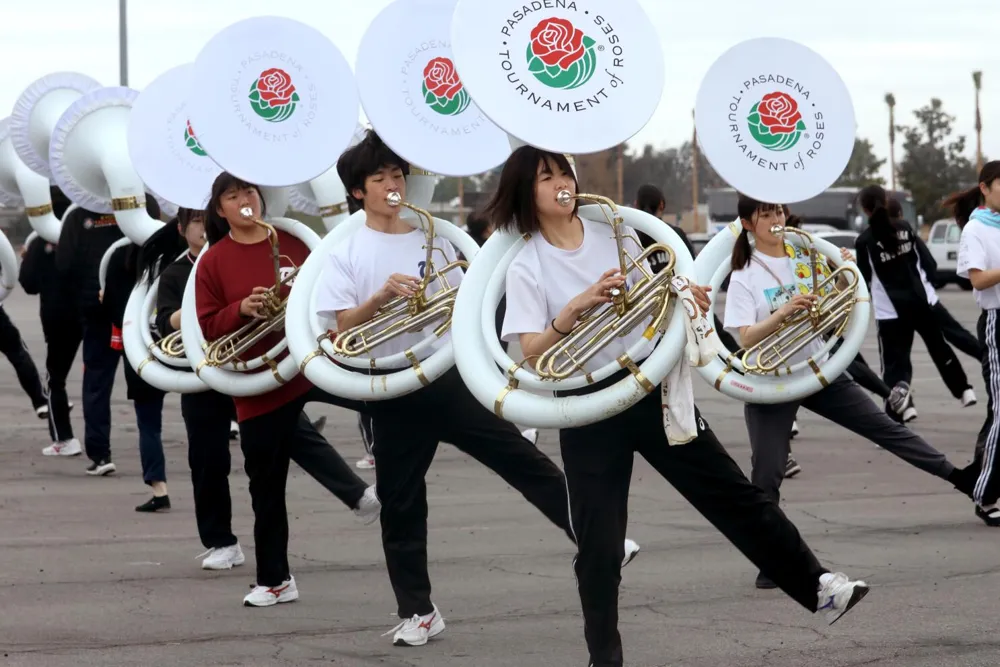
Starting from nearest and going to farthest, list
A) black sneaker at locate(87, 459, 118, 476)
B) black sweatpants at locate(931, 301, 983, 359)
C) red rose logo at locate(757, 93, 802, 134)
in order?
red rose logo at locate(757, 93, 802, 134)
black sneaker at locate(87, 459, 118, 476)
black sweatpants at locate(931, 301, 983, 359)

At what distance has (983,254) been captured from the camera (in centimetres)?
677

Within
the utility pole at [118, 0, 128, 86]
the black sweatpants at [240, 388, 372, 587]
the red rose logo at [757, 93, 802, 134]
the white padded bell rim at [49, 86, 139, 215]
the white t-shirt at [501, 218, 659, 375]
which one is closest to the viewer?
the white t-shirt at [501, 218, 659, 375]

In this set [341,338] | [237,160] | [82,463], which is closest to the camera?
[341,338]

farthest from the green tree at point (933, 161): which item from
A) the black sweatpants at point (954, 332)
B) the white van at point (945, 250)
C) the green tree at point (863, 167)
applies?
the black sweatpants at point (954, 332)

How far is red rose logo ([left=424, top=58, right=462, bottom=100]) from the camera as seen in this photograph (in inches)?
204

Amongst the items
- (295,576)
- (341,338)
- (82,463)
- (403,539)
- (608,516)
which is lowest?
(82,463)

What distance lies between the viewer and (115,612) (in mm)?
5566

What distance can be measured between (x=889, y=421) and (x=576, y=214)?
2613 mm

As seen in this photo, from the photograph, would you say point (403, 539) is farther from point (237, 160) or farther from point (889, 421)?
point (889, 421)

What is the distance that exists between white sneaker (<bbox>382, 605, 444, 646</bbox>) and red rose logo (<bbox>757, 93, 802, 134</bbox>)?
2.23m

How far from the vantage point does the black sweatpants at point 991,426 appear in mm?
6672

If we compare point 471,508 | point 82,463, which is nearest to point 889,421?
point 471,508

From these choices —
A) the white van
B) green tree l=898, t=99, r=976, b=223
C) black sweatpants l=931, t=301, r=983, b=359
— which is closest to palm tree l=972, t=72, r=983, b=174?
green tree l=898, t=99, r=976, b=223

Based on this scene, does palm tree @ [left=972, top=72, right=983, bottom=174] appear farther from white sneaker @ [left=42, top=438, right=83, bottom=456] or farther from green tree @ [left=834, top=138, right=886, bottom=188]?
white sneaker @ [left=42, top=438, right=83, bottom=456]
